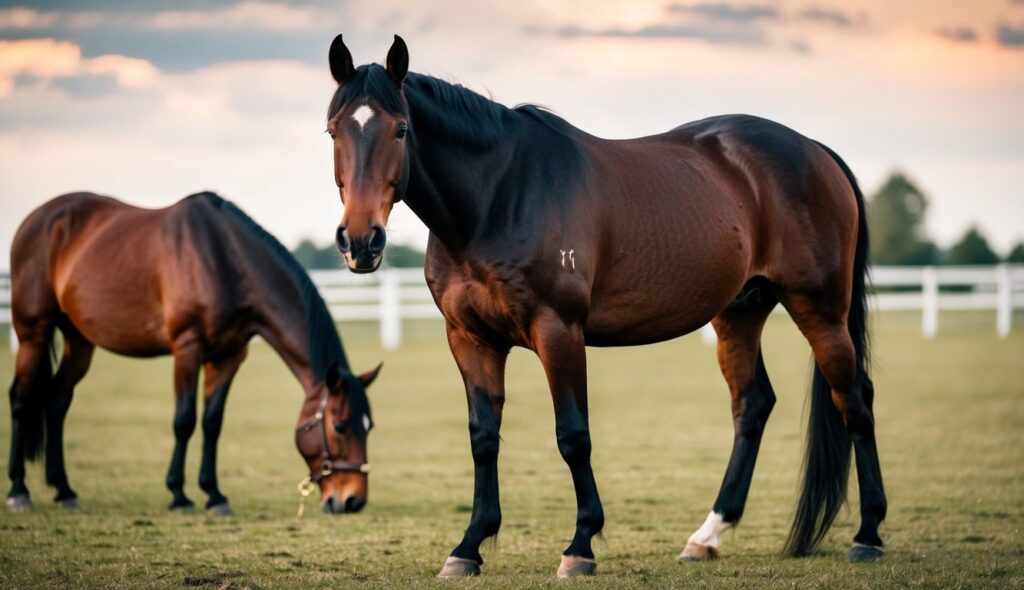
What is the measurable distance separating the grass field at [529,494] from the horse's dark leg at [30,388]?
0.44 metres

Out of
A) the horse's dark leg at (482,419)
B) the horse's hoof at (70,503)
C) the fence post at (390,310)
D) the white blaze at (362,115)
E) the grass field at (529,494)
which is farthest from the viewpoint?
the fence post at (390,310)

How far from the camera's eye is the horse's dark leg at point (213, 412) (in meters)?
7.97

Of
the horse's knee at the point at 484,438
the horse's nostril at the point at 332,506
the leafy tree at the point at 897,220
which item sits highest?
the leafy tree at the point at 897,220

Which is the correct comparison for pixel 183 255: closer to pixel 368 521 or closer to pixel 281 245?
pixel 281 245

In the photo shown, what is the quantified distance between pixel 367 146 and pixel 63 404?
17.6ft

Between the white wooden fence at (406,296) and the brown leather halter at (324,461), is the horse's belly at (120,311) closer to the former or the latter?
the brown leather halter at (324,461)

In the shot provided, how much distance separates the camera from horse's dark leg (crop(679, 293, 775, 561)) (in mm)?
6074

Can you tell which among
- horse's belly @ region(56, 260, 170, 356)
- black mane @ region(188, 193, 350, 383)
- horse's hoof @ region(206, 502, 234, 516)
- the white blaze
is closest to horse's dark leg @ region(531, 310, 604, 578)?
the white blaze

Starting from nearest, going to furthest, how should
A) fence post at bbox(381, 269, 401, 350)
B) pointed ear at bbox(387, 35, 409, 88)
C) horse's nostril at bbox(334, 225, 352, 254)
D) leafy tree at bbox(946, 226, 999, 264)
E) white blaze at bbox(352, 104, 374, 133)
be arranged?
1. horse's nostril at bbox(334, 225, 352, 254)
2. white blaze at bbox(352, 104, 374, 133)
3. pointed ear at bbox(387, 35, 409, 88)
4. fence post at bbox(381, 269, 401, 350)
5. leafy tree at bbox(946, 226, 999, 264)

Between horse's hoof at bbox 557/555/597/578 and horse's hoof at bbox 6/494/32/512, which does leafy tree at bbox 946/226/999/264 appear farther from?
horse's hoof at bbox 557/555/597/578

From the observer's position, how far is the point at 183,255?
27.2 ft

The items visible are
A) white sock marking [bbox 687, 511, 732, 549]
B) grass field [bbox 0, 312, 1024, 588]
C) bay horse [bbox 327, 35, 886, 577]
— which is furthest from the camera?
white sock marking [bbox 687, 511, 732, 549]

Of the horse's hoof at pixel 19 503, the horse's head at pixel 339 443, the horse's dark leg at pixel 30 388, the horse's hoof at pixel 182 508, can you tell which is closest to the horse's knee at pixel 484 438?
the horse's head at pixel 339 443

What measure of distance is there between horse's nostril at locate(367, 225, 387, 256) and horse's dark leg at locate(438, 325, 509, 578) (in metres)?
0.93
